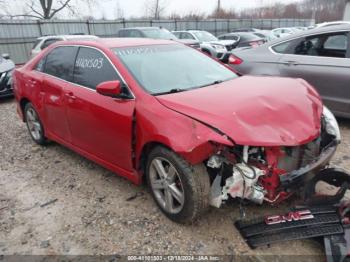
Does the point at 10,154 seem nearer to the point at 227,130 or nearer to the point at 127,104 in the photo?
the point at 127,104

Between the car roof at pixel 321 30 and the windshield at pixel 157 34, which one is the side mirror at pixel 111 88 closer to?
the car roof at pixel 321 30

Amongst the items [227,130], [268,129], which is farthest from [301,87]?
[227,130]

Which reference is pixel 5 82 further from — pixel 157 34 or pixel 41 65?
pixel 157 34

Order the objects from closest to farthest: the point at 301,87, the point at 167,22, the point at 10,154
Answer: the point at 301,87
the point at 10,154
the point at 167,22

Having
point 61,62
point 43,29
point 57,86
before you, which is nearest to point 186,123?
point 57,86

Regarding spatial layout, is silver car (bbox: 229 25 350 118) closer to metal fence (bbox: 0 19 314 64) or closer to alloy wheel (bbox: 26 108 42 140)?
alloy wheel (bbox: 26 108 42 140)

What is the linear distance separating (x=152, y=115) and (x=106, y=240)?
3.75 feet

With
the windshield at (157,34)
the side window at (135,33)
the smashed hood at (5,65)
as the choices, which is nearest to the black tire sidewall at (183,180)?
the smashed hood at (5,65)

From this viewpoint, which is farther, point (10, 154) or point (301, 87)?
point (10, 154)

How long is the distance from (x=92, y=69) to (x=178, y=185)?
162cm

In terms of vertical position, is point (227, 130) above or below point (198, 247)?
above

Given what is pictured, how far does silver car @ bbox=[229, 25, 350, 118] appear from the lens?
4.66 metres

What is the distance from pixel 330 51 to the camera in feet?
16.1

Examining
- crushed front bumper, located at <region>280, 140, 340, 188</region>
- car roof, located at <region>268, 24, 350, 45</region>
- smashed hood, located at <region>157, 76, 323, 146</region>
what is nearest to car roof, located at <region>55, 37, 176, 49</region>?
smashed hood, located at <region>157, 76, 323, 146</region>
